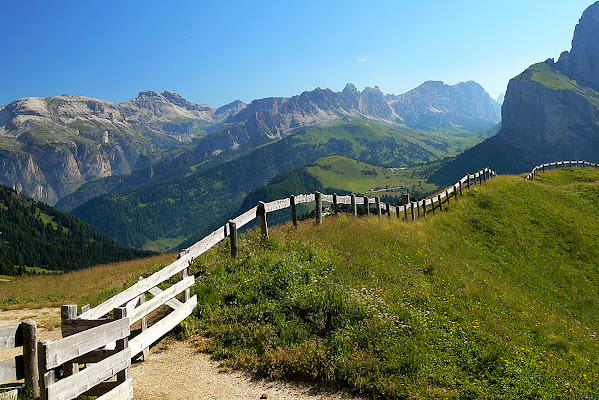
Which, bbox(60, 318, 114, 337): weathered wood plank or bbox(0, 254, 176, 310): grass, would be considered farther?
bbox(0, 254, 176, 310): grass

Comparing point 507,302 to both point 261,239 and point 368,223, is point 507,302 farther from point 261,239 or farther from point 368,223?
point 261,239

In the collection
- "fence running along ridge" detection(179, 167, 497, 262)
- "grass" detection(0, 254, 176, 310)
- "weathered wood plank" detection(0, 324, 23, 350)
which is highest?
"fence running along ridge" detection(179, 167, 497, 262)

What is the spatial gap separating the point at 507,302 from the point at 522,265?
775 centimetres

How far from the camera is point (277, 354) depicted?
898 centimetres

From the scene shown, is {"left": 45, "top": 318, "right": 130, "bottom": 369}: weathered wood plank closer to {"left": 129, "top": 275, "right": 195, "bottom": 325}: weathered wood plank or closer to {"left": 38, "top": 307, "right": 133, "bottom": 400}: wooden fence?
{"left": 38, "top": 307, "right": 133, "bottom": 400}: wooden fence

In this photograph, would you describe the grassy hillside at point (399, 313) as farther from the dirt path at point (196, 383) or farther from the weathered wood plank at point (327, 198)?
the weathered wood plank at point (327, 198)

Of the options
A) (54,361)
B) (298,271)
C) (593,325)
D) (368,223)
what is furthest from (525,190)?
(54,361)

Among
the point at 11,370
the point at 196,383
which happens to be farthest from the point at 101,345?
the point at 196,383

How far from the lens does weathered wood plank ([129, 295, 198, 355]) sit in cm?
818

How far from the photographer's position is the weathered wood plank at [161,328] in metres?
8.18

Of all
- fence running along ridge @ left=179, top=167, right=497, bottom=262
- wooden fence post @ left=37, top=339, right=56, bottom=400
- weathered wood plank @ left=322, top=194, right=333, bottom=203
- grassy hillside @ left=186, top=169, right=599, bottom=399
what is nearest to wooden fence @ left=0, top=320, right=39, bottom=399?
wooden fence post @ left=37, top=339, right=56, bottom=400

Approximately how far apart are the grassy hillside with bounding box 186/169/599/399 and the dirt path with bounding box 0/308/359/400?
393 mm

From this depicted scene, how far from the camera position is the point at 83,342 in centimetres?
655

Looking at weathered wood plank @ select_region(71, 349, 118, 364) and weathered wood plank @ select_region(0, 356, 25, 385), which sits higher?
weathered wood plank @ select_region(0, 356, 25, 385)
